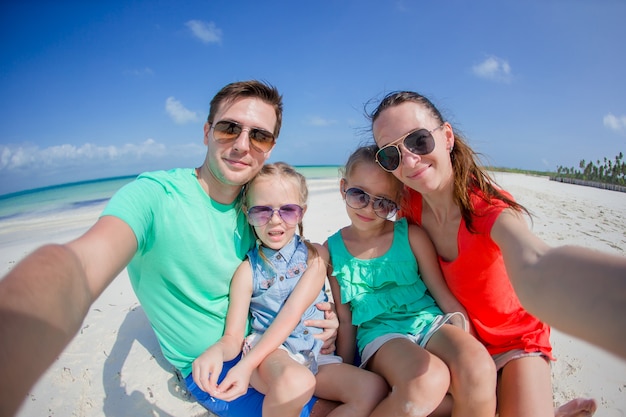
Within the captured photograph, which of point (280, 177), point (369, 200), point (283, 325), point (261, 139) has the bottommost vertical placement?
point (283, 325)

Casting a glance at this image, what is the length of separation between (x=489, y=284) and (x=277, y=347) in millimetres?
1537

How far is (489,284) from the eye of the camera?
2.21 meters

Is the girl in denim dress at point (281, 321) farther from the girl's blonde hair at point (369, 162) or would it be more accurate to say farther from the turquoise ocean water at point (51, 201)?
the turquoise ocean water at point (51, 201)

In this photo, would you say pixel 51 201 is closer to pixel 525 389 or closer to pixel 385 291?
pixel 385 291

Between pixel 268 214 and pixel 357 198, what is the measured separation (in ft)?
2.34

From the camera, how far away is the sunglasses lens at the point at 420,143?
7.21 feet

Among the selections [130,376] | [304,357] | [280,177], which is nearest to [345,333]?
[304,357]

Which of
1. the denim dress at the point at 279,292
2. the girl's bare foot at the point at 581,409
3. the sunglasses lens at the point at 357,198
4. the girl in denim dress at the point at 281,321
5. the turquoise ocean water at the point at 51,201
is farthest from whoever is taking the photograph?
the turquoise ocean water at the point at 51,201

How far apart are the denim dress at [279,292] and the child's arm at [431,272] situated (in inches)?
35.1

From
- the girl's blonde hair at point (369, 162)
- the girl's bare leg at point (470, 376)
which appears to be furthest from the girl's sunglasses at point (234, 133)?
the girl's bare leg at point (470, 376)

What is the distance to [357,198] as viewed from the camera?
2508 mm

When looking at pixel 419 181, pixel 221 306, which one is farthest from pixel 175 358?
pixel 419 181

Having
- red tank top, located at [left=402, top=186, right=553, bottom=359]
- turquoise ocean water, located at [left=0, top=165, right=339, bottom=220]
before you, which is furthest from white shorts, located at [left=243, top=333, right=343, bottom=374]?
turquoise ocean water, located at [left=0, top=165, right=339, bottom=220]

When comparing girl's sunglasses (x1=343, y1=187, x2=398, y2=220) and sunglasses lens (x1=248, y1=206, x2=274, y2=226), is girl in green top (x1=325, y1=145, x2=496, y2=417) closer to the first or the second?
girl's sunglasses (x1=343, y1=187, x2=398, y2=220)
